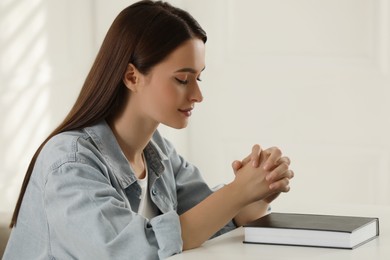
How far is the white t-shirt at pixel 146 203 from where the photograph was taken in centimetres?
199

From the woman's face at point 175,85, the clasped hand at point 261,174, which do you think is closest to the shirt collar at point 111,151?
the woman's face at point 175,85

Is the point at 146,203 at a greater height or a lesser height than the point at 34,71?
lesser

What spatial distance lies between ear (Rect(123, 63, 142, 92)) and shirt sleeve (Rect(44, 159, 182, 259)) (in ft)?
0.85

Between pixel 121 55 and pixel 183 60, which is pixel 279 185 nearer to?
pixel 183 60

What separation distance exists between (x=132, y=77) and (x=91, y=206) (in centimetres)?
39

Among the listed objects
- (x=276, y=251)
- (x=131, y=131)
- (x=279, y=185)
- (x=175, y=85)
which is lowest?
(x=276, y=251)

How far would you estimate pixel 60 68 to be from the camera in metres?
3.39

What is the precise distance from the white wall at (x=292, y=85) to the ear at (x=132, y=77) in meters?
1.48

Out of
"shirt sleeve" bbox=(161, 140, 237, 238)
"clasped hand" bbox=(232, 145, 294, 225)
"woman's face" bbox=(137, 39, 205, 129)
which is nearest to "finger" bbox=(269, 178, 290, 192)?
"clasped hand" bbox=(232, 145, 294, 225)

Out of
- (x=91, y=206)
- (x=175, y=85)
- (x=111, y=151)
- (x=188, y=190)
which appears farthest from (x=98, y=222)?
(x=188, y=190)

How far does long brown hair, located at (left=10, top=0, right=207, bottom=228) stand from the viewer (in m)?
1.91

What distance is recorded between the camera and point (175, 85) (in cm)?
188

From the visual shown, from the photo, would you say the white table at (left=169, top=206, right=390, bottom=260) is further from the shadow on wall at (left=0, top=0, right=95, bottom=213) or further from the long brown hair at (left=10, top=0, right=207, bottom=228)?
the shadow on wall at (left=0, top=0, right=95, bottom=213)

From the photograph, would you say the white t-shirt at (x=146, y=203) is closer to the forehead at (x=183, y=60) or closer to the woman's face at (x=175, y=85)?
the woman's face at (x=175, y=85)
